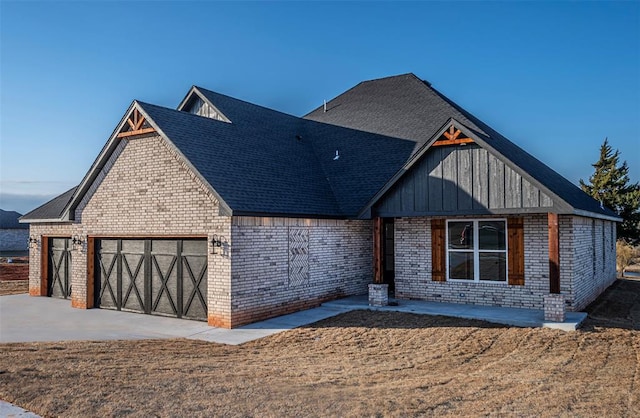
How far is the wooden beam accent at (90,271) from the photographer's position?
1539 centimetres

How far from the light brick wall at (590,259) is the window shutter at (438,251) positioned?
352cm

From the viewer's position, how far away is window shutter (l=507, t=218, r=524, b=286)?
13.7 m

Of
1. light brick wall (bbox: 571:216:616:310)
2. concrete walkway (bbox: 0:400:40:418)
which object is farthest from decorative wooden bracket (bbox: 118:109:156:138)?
light brick wall (bbox: 571:216:616:310)

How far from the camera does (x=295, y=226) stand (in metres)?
13.9

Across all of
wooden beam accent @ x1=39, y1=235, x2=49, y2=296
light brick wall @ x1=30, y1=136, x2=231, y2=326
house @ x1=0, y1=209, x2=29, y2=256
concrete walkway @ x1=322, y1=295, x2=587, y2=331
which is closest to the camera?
concrete walkway @ x1=322, y1=295, x2=587, y2=331

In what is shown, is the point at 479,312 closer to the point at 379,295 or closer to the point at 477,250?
the point at 477,250

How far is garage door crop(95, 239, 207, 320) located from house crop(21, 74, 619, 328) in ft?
0.14

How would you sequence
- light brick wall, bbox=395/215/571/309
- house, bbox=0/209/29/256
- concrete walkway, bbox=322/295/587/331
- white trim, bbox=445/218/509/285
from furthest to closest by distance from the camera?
house, bbox=0/209/29/256 → white trim, bbox=445/218/509/285 → light brick wall, bbox=395/215/571/309 → concrete walkway, bbox=322/295/587/331

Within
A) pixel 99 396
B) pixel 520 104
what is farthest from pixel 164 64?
pixel 520 104

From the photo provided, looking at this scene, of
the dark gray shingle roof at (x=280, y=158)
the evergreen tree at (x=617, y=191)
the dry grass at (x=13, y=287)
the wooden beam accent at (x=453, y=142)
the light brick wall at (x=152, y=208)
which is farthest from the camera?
the evergreen tree at (x=617, y=191)

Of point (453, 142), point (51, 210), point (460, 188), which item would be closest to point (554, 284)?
point (460, 188)

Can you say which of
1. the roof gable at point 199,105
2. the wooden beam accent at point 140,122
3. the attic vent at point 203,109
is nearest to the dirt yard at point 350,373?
the wooden beam accent at point 140,122

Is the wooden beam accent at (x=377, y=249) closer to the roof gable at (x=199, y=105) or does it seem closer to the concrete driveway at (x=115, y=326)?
the concrete driveway at (x=115, y=326)

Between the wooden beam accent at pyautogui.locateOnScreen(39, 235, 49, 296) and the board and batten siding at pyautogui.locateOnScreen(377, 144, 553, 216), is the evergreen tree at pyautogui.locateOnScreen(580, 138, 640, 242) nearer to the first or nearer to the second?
the board and batten siding at pyautogui.locateOnScreen(377, 144, 553, 216)
